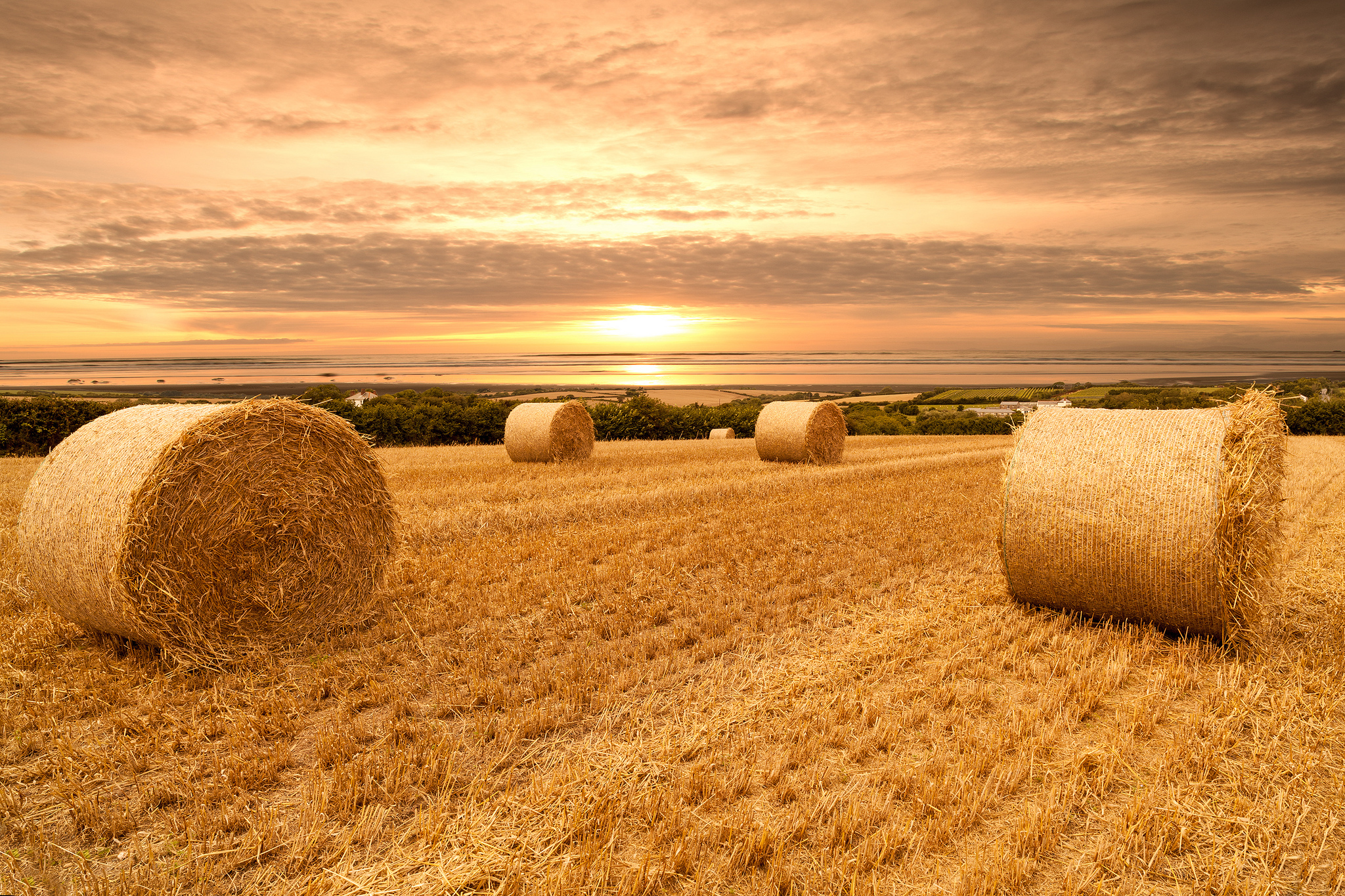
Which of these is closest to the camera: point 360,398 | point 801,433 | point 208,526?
point 208,526

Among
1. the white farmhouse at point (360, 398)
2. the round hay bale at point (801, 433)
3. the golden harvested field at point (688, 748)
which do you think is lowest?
the golden harvested field at point (688, 748)

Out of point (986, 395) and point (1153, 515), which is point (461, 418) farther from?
point (986, 395)

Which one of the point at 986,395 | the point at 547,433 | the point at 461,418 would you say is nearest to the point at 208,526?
the point at 547,433

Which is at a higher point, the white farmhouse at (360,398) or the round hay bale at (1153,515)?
the white farmhouse at (360,398)

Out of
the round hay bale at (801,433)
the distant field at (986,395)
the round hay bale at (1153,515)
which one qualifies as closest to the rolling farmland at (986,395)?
the distant field at (986,395)

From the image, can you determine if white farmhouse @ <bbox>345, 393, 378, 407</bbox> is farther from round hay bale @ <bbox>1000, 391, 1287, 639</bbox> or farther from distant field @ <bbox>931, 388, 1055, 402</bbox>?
distant field @ <bbox>931, 388, 1055, 402</bbox>

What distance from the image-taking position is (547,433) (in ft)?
58.3

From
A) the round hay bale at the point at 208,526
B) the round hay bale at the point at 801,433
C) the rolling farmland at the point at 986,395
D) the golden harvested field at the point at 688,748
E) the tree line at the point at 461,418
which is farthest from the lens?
the rolling farmland at the point at 986,395

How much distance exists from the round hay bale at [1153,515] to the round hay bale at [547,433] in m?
12.6

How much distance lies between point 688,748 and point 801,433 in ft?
45.3

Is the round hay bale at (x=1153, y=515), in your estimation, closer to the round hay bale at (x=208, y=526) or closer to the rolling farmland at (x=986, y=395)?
the round hay bale at (x=208, y=526)

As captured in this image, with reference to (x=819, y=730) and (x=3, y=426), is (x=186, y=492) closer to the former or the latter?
(x=819, y=730)

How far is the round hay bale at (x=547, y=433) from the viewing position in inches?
703

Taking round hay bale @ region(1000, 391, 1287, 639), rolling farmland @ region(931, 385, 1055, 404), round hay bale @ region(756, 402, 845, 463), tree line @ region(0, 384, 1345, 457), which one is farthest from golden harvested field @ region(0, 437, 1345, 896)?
rolling farmland @ region(931, 385, 1055, 404)
